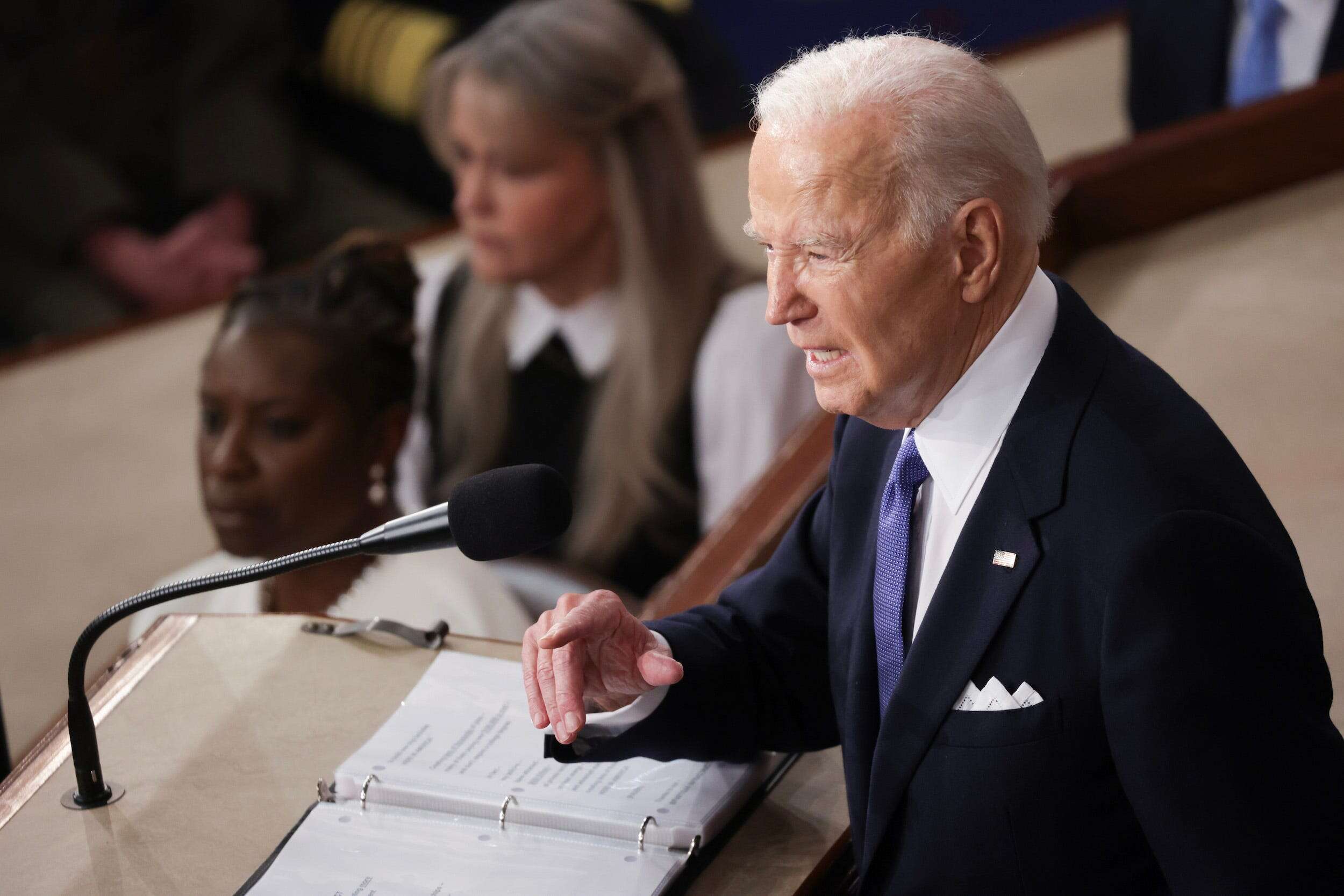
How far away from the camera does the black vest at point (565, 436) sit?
4.02 meters

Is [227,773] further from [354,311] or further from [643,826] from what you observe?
[354,311]

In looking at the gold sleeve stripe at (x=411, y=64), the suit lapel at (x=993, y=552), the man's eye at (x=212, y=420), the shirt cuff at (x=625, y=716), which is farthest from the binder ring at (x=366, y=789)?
the gold sleeve stripe at (x=411, y=64)

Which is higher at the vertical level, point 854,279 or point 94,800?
point 854,279

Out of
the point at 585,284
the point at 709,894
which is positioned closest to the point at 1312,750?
the point at 709,894

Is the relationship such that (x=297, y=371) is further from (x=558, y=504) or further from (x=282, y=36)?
(x=282, y=36)

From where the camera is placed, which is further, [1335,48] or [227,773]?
[1335,48]

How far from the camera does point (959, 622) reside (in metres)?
1.35

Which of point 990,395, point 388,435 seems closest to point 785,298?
point 990,395

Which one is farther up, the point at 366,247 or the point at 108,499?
the point at 366,247

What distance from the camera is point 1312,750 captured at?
3.83 ft

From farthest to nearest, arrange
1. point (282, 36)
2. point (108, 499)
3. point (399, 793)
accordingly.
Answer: point (282, 36)
point (108, 499)
point (399, 793)

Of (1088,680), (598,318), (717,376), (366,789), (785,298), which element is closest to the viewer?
(1088,680)

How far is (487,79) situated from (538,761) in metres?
2.87

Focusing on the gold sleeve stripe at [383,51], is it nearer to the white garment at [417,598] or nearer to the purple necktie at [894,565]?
the white garment at [417,598]
